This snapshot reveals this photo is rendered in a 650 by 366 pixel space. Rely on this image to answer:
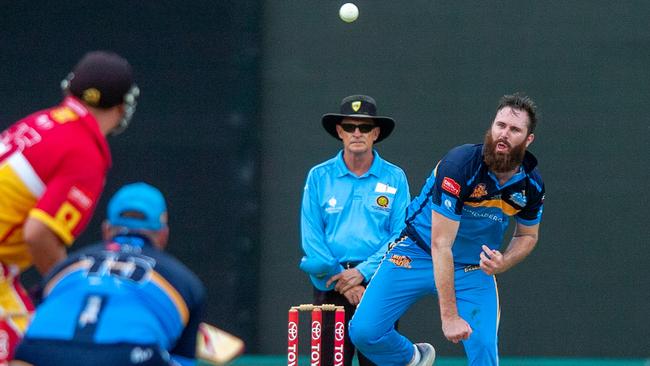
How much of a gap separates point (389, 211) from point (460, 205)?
0.98 meters

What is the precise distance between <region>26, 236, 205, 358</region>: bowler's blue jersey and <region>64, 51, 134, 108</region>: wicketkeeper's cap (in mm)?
665

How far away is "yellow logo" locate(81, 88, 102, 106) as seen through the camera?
4.12 m

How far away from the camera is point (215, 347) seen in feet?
12.7

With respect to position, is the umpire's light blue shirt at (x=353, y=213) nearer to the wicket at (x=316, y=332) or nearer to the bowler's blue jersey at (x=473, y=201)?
the wicket at (x=316, y=332)

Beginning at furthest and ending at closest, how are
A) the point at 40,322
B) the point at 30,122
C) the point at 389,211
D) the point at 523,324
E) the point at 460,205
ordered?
the point at 523,324 < the point at 389,211 < the point at 460,205 < the point at 30,122 < the point at 40,322

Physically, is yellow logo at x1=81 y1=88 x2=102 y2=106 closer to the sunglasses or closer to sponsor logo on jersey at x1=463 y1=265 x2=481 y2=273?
sponsor logo on jersey at x1=463 y1=265 x2=481 y2=273

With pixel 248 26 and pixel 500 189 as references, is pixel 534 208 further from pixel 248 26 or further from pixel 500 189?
pixel 248 26

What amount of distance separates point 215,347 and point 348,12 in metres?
3.88

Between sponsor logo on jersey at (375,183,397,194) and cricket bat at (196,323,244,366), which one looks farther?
sponsor logo on jersey at (375,183,397,194)

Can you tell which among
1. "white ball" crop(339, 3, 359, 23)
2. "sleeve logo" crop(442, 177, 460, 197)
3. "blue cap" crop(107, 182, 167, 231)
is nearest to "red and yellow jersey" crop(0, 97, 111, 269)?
"blue cap" crop(107, 182, 167, 231)

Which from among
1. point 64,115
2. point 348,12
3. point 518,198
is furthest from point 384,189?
point 64,115

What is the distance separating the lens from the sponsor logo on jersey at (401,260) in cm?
599

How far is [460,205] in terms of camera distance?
18.2 feet

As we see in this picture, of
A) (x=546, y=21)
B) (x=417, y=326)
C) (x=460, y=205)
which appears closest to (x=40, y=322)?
(x=460, y=205)
